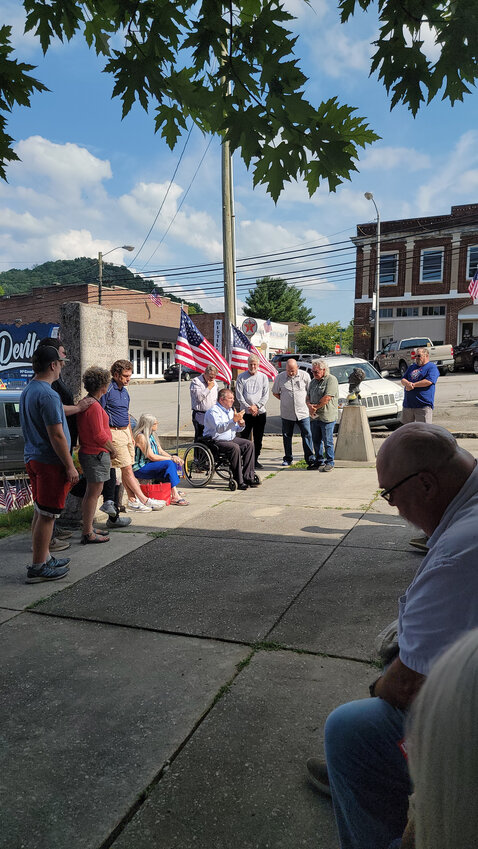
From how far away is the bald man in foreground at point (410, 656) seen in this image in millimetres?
1423

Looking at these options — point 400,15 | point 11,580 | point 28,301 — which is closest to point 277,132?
point 400,15

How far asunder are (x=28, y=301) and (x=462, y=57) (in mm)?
49201

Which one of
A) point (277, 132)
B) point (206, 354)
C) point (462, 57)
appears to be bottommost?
point (206, 354)

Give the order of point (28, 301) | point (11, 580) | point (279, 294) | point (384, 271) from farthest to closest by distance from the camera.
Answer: point (279, 294)
point (28, 301)
point (384, 271)
point (11, 580)

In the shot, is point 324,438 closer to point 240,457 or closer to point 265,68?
point 240,457

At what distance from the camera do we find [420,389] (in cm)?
748

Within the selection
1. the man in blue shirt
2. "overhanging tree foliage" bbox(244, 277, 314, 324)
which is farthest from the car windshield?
"overhanging tree foliage" bbox(244, 277, 314, 324)

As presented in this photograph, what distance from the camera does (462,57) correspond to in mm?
2688

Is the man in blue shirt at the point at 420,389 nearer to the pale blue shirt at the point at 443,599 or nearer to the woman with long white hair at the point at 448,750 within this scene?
the pale blue shirt at the point at 443,599

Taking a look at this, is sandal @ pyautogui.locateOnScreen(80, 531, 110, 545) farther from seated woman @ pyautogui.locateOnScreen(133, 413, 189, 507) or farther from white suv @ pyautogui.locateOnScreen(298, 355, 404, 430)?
white suv @ pyautogui.locateOnScreen(298, 355, 404, 430)

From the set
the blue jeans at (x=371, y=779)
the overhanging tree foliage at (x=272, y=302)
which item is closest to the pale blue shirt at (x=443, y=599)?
the blue jeans at (x=371, y=779)

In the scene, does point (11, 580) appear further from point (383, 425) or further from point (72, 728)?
point (383, 425)

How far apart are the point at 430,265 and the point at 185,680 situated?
40581 mm

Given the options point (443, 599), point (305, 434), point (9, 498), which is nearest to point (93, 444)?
point (9, 498)
